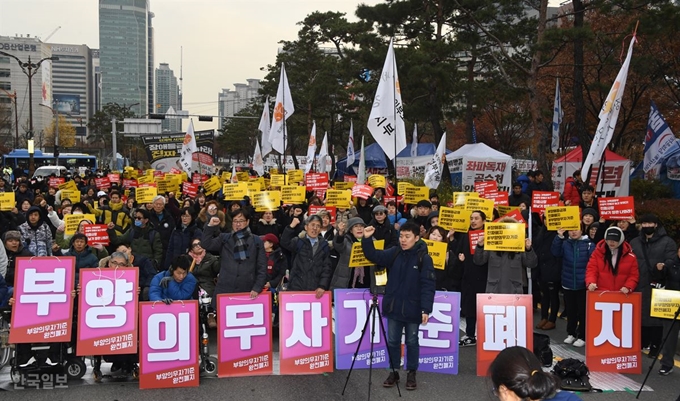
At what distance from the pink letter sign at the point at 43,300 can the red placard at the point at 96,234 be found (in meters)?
2.51

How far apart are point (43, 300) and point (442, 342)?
4301mm

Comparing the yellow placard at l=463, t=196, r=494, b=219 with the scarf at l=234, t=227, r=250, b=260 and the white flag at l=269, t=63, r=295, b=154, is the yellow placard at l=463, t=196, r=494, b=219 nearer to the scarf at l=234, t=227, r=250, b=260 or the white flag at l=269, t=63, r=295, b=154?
the scarf at l=234, t=227, r=250, b=260

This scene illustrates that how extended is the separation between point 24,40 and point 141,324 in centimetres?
16154

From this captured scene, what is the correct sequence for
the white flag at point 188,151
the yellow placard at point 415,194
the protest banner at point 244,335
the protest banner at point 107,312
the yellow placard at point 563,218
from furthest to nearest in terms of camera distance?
the white flag at point 188,151, the yellow placard at point 415,194, the yellow placard at point 563,218, the protest banner at point 244,335, the protest banner at point 107,312

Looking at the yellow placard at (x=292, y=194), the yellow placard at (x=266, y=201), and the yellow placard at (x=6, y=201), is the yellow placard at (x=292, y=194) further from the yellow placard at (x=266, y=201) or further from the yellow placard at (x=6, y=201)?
the yellow placard at (x=6, y=201)

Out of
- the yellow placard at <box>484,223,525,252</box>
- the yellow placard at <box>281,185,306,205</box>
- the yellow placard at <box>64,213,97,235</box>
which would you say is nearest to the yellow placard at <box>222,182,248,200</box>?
the yellow placard at <box>281,185,306,205</box>

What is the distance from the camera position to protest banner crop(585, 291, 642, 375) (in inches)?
300

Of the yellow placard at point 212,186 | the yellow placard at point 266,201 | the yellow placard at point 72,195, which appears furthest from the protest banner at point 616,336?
the yellow placard at point 72,195

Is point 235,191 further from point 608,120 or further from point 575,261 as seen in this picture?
point 575,261

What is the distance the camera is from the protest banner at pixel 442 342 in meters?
7.56

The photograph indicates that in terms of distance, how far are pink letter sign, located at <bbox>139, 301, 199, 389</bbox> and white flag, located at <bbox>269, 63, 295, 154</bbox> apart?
11045mm

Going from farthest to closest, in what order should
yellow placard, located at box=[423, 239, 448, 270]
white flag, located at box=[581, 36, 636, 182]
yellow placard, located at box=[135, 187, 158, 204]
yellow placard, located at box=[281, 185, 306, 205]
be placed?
yellow placard, located at box=[281, 185, 306, 205] < yellow placard, located at box=[135, 187, 158, 204] < white flag, located at box=[581, 36, 636, 182] < yellow placard, located at box=[423, 239, 448, 270]

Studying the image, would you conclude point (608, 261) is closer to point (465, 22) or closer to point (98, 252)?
point (98, 252)

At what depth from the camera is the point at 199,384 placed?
715 cm
